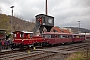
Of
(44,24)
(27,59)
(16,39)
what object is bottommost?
(27,59)

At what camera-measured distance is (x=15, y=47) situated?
2291 centimetres

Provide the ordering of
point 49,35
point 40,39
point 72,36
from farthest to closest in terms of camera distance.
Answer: point 72,36
point 49,35
point 40,39

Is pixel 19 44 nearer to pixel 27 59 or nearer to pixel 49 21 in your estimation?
pixel 27 59

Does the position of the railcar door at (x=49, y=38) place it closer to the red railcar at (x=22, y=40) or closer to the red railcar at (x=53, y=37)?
the red railcar at (x=53, y=37)

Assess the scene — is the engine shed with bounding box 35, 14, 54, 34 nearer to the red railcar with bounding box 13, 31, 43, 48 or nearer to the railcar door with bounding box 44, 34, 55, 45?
the railcar door with bounding box 44, 34, 55, 45

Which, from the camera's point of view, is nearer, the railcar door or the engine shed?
the railcar door

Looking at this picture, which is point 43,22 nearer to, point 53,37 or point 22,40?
point 53,37

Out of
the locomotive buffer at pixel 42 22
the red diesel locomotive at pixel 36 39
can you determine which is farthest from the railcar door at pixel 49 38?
the locomotive buffer at pixel 42 22

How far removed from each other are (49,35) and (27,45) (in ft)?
21.6

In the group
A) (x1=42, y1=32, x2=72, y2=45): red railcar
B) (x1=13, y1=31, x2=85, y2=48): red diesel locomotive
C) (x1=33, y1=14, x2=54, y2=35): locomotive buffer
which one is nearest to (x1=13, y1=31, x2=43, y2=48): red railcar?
(x1=13, y1=31, x2=85, y2=48): red diesel locomotive

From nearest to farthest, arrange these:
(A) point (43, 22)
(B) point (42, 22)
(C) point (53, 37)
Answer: (C) point (53, 37) → (B) point (42, 22) → (A) point (43, 22)

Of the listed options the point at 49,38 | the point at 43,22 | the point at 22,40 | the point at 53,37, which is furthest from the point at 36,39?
the point at 43,22

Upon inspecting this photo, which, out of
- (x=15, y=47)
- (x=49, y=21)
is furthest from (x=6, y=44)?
(x=49, y=21)

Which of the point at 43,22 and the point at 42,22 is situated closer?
the point at 42,22
